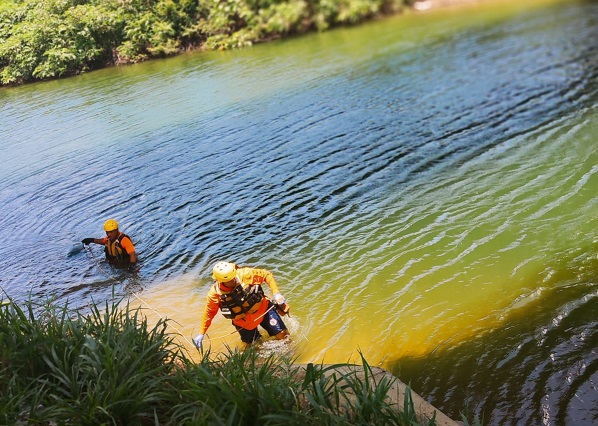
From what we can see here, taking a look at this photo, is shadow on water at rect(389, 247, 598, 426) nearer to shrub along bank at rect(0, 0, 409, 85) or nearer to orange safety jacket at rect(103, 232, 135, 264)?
orange safety jacket at rect(103, 232, 135, 264)

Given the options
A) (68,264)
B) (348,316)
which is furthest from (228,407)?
(68,264)

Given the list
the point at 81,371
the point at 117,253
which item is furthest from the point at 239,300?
the point at 117,253

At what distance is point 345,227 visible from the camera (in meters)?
9.83

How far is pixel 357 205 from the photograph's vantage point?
10.6m

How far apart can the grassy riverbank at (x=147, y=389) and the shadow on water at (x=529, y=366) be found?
1.35 metres

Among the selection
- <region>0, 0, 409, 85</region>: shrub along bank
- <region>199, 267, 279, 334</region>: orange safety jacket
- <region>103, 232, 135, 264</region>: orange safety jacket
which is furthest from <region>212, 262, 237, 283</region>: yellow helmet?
<region>0, 0, 409, 85</region>: shrub along bank

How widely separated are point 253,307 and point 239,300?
316 millimetres

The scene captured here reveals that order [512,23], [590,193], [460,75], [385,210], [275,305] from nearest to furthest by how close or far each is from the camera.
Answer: [275,305] < [590,193] < [385,210] < [460,75] < [512,23]

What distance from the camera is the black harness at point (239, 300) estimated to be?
6645mm

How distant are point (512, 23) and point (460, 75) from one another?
954 centimetres

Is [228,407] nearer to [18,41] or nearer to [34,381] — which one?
[34,381]

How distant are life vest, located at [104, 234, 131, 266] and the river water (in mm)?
243

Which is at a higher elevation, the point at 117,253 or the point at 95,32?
the point at 95,32

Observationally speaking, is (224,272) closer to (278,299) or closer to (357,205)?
(278,299)
